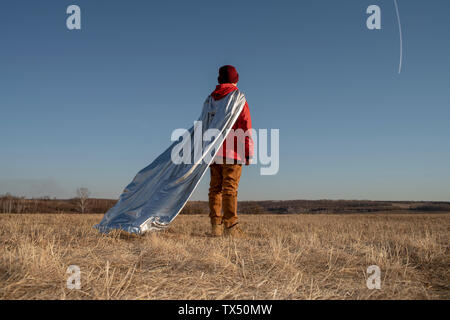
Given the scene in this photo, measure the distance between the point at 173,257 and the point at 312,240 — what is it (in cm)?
205

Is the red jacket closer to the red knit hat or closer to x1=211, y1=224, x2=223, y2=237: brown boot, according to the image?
the red knit hat

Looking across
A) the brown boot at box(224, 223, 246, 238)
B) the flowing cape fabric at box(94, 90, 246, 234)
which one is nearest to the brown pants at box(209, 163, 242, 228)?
the brown boot at box(224, 223, 246, 238)

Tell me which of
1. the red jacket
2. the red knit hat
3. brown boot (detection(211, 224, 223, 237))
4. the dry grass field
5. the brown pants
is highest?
the red knit hat

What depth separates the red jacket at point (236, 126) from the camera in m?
5.38

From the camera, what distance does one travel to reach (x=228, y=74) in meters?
5.67

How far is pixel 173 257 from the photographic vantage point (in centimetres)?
334

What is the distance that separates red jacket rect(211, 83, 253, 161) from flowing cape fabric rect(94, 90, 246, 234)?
0.09 metres

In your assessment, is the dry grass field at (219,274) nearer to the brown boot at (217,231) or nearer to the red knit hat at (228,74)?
the brown boot at (217,231)

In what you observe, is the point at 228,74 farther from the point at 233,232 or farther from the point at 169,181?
the point at 233,232

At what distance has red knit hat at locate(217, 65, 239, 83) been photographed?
5.67 metres

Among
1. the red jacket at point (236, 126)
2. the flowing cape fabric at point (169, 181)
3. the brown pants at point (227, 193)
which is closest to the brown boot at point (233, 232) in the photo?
the brown pants at point (227, 193)

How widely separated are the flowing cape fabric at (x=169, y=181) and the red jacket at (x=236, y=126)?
94 millimetres
